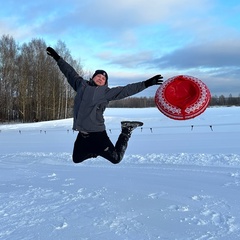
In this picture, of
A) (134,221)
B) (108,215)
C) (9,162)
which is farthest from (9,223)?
(9,162)

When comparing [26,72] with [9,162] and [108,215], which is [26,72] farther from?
[108,215]

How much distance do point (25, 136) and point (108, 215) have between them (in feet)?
52.3

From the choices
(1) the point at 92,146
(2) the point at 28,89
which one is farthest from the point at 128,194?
(2) the point at 28,89

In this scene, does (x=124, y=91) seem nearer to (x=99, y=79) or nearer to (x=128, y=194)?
(x=99, y=79)

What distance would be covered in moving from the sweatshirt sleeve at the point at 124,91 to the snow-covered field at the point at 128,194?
9.54 ft

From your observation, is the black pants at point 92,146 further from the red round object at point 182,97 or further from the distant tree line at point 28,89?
the distant tree line at point 28,89

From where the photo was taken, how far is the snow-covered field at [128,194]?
20.6ft

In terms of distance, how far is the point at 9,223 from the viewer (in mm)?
6719

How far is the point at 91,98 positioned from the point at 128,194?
4.57 meters

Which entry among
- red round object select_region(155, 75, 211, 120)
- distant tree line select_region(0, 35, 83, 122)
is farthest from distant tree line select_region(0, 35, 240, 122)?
red round object select_region(155, 75, 211, 120)

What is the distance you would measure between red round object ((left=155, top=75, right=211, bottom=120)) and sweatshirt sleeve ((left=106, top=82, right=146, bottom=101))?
768mm

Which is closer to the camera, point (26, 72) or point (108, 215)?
point (108, 215)

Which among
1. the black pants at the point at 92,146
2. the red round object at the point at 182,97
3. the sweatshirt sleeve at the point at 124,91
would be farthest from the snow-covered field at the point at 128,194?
the sweatshirt sleeve at the point at 124,91

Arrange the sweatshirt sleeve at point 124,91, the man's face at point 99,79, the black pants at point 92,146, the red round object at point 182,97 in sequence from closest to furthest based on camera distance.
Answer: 1. the sweatshirt sleeve at point 124,91
2. the man's face at point 99,79
3. the black pants at point 92,146
4. the red round object at point 182,97
